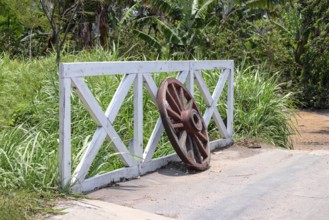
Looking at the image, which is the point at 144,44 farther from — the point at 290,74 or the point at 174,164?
the point at 174,164

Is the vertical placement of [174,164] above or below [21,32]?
below

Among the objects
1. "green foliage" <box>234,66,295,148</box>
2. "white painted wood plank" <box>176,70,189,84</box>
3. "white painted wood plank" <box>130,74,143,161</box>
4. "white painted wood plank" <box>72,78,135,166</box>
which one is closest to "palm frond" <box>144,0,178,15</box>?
"green foliage" <box>234,66,295,148</box>

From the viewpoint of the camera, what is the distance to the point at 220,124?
33.1ft

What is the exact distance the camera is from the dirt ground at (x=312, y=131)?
1584 cm

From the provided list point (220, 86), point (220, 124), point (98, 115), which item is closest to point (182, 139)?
point (98, 115)

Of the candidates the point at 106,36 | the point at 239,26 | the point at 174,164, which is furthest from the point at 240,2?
the point at 174,164

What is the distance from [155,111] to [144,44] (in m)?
12.7

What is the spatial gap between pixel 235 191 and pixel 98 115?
185 cm

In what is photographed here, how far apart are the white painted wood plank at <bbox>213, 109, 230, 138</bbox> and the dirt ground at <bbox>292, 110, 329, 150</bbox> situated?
14.4 feet

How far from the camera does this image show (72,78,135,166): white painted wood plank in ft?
21.7

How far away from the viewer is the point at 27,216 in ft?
A: 17.6

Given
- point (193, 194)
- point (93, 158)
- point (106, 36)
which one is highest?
point (106, 36)

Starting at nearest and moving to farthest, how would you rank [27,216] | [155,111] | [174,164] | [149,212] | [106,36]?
[27,216]
[149,212]
[174,164]
[155,111]
[106,36]

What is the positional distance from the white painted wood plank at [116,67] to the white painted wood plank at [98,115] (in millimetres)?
117
